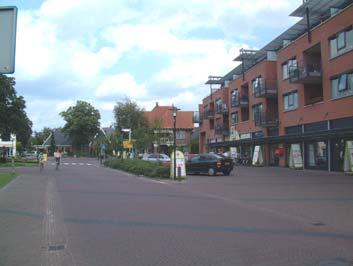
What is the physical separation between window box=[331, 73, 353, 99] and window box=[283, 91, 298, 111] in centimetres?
737

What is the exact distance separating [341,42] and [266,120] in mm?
15590

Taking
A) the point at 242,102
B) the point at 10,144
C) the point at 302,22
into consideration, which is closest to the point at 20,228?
the point at 302,22

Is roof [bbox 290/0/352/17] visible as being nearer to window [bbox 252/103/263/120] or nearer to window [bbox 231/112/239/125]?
window [bbox 252/103/263/120]

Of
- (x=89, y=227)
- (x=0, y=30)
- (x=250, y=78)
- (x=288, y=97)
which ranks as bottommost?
(x=89, y=227)

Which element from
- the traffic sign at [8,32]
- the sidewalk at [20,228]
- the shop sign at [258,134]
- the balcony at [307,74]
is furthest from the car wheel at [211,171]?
the traffic sign at [8,32]

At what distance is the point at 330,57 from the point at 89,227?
1207 inches

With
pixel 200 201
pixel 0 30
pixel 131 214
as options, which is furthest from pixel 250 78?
pixel 0 30

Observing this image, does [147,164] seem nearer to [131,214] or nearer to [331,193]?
[331,193]

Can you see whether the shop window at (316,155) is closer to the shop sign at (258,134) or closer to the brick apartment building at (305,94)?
the brick apartment building at (305,94)

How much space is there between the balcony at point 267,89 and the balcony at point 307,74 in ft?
25.8

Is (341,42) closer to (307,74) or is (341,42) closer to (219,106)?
(307,74)

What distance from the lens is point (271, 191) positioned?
21297mm

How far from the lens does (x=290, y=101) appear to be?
1855 inches

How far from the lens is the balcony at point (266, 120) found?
5067 cm
